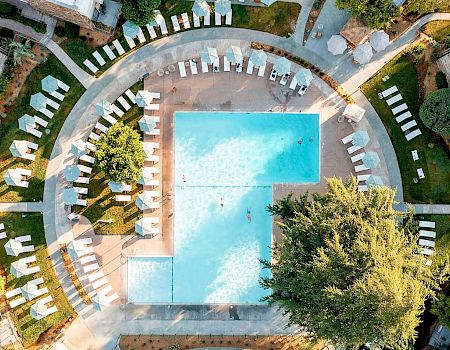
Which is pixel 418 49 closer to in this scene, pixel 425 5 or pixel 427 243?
pixel 425 5

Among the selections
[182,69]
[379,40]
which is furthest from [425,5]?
[182,69]

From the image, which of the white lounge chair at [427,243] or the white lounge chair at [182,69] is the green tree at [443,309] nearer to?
the white lounge chair at [427,243]

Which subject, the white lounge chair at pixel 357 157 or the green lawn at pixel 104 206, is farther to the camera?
the green lawn at pixel 104 206

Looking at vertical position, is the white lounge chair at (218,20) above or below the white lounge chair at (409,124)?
above

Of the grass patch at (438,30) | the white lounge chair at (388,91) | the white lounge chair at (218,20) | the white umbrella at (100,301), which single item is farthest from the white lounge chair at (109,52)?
the grass patch at (438,30)

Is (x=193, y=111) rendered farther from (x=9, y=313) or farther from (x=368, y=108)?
(x=9, y=313)

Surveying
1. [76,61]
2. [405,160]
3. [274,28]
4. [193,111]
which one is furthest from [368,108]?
[76,61]

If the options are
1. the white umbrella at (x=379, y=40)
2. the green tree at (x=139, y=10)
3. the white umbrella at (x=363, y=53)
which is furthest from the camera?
the white umbrella at (x=363, y=53)
